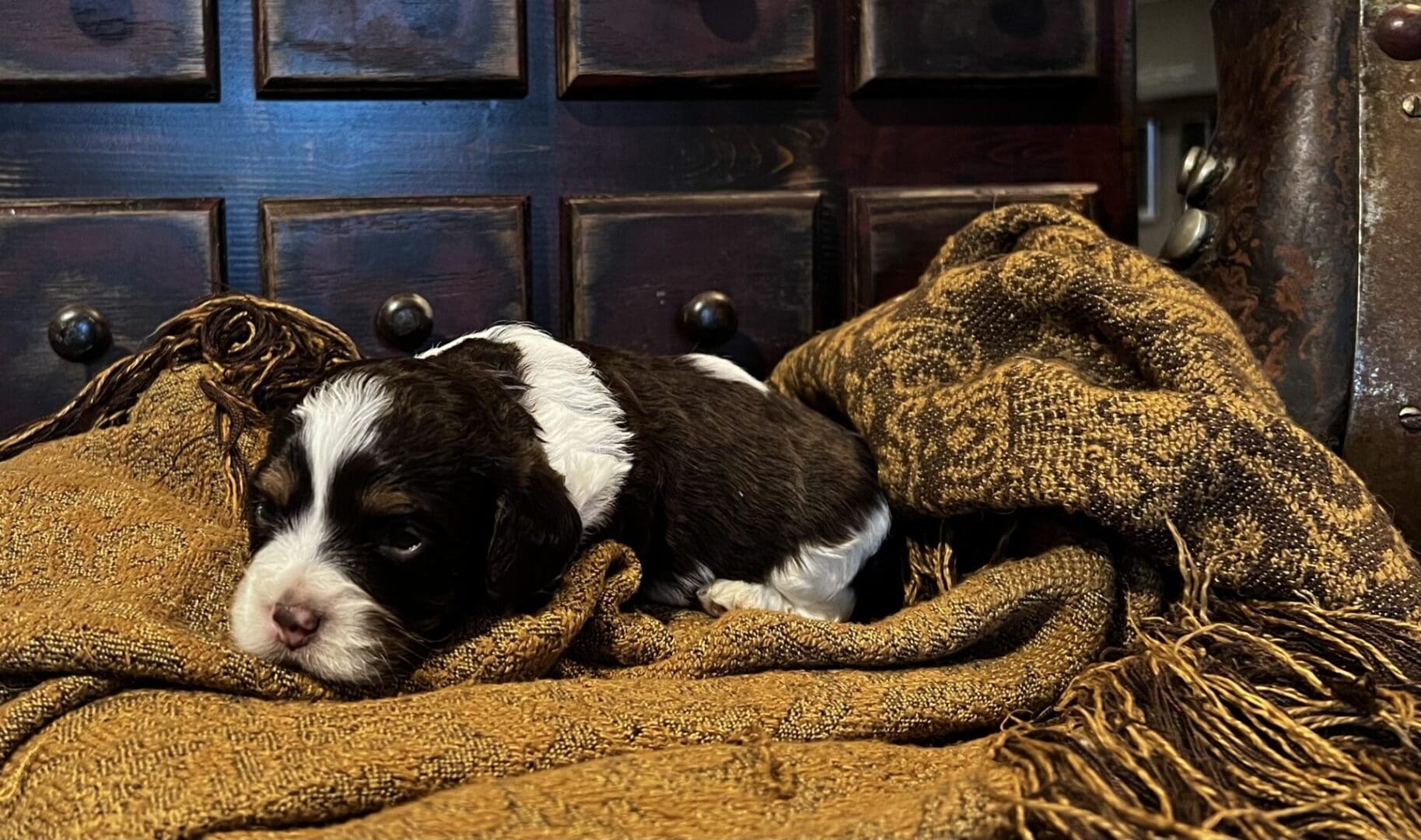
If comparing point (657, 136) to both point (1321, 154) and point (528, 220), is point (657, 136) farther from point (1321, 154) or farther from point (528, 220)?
point (1321, 154)

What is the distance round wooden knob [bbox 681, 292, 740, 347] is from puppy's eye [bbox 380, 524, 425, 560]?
78 cm

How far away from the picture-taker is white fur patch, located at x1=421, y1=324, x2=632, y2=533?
4.55ft

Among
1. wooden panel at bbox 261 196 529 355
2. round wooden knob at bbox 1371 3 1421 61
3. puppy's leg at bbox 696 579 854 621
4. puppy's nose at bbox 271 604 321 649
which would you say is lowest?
puppy's leg at bbox 696 579 854 621

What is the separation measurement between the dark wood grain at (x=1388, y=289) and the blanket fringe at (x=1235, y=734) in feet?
1.77

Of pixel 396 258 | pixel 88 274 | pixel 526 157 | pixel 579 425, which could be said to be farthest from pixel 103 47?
pixel 579 425

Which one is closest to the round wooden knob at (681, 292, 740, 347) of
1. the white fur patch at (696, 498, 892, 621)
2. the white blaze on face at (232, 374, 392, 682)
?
the white fur patch at (696, 498, 892, 621)

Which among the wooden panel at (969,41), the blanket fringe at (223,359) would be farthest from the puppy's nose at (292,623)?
the wooden panel at (969,41)

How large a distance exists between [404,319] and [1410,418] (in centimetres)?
154

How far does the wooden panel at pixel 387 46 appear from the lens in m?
1.75

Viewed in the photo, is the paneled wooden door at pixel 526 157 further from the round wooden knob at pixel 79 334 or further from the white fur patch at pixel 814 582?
the white fur patch at pixel 814 582

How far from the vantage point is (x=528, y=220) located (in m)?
1.88

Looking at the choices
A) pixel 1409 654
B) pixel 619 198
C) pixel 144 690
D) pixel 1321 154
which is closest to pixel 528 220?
pixel 619 198

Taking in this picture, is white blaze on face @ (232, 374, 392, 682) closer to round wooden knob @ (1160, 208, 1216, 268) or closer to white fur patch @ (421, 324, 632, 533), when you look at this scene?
white fur patch @ (421, 324, 632, 533)

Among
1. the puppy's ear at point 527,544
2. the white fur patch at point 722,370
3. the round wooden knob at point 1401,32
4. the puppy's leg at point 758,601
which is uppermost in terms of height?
the round wooden knob at point 1401,32
